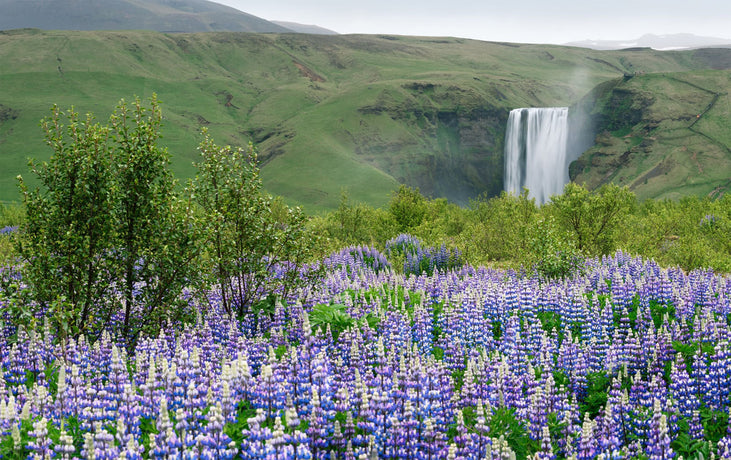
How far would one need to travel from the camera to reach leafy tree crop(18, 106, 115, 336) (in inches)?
463

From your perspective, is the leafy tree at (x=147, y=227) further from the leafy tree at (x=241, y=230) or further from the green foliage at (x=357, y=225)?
the green foliage at (x=357, y=225)

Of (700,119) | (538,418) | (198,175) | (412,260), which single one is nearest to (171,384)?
(538,418)

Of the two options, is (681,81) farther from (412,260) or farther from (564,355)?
(564,355)

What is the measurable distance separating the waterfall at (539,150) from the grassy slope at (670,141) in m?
8.99

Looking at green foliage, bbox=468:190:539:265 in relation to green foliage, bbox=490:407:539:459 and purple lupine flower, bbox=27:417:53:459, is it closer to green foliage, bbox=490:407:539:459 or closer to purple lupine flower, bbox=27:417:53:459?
green foliage, bbox=490:407:539:459

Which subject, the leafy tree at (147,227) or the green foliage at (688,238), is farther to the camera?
the green foliage at (688,238)

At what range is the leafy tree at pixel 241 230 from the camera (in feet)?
46.6

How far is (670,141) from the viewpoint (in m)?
154

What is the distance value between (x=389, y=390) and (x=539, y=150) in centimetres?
17691

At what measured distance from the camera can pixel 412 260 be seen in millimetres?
28469

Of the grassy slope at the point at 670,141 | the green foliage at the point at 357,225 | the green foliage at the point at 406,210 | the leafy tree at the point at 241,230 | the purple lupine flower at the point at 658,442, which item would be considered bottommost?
the green foliage at the point at 357,225

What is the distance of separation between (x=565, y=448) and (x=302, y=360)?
4.00 metres

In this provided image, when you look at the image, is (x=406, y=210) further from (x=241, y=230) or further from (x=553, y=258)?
(x=241, y=230)

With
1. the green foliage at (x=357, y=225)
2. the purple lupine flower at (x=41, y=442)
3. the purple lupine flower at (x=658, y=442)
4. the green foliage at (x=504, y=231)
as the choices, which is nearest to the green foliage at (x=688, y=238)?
the green foliage at (x=504, y=231)
